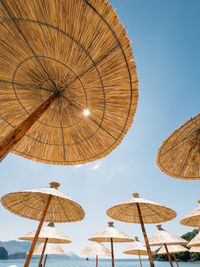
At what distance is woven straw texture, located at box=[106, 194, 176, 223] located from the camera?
4.77 meters

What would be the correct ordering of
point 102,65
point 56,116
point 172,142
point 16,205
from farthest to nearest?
point 16,205, point 172,142, point 56,116, point 102,65

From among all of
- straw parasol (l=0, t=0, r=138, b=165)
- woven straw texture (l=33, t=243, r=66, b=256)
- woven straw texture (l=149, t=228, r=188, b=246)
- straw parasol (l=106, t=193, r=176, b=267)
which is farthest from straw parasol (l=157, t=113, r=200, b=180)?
woven straw texture (l=33, t=243, r=66, b=256)


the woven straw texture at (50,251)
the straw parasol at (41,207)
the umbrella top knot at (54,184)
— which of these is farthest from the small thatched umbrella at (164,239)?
the woven straw texture at (50,251)

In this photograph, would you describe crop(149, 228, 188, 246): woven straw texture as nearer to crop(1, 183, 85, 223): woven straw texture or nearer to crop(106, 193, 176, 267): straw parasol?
crop(106, 193, 176, 267): straw parasol

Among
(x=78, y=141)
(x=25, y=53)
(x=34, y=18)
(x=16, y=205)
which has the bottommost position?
(x=16, y=205)

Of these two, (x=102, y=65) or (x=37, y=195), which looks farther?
(x=37, y=195)

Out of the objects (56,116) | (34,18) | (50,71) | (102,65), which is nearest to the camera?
Result: (34,18)

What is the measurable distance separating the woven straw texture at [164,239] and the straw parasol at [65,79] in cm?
636

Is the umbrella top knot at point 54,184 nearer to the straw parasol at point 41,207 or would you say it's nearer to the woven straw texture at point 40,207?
the straw parasol at point 41,207

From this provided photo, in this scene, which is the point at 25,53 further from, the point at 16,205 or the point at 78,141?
the point at 16,205

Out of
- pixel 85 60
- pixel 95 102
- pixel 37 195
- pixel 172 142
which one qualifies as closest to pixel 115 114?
pixel 95 102

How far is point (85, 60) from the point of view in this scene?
190cm

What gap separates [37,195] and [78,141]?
10.4 ft

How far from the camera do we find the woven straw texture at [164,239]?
638cm
